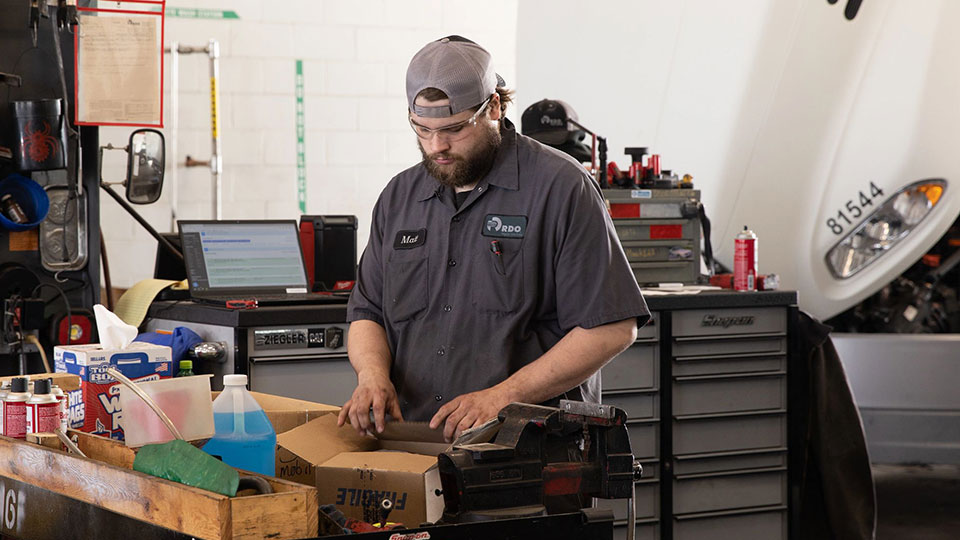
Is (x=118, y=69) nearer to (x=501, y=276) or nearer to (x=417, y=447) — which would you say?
(x=501, y=276)

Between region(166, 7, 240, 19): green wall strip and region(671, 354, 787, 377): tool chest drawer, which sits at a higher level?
region(166, 7, 240, 19): green wall strip

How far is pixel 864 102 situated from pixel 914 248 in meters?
0.56

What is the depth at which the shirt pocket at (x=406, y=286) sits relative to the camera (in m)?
2.22

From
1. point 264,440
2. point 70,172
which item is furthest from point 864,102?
point 264,440

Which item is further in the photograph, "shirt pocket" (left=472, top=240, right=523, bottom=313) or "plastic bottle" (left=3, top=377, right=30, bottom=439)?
"shirt pocket" (left=472, top=240, right=523, bottom=313)

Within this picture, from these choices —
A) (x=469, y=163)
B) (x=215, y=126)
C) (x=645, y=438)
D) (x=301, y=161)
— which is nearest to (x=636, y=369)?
(x=645, y=438)

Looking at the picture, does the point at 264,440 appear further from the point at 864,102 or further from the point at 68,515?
the point at 864,102

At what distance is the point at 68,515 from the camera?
1.57 m

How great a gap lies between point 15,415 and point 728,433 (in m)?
2.47

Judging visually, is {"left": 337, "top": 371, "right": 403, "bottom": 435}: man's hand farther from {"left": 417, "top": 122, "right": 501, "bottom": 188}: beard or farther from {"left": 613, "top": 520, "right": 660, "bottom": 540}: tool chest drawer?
{"left": 613, "top": 520, "right": 660, "bottom": 540}: tool chest drawer

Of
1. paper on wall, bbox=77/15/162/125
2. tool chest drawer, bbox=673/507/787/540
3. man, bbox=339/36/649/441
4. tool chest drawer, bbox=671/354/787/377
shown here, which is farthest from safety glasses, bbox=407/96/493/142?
tool chest drawer, bbox=673/507/787/540

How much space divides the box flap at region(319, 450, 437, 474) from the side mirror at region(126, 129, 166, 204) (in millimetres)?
1913

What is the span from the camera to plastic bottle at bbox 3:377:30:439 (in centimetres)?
175

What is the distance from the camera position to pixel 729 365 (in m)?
Answer: 3.66
